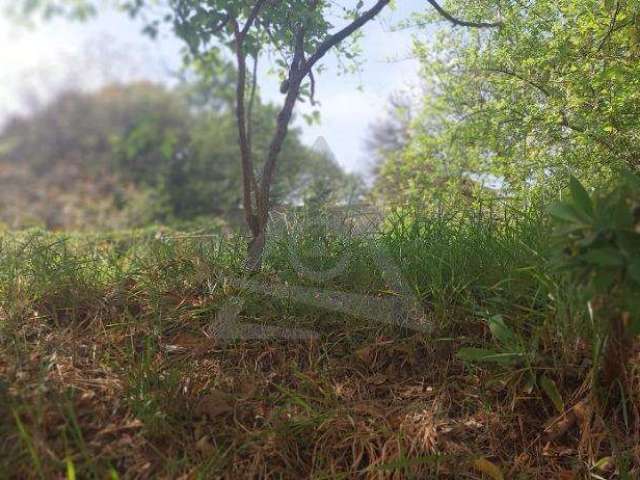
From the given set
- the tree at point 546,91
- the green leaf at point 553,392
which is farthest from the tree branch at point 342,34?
the green leaf at point 553,392

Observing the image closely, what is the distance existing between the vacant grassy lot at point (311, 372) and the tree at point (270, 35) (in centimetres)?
69

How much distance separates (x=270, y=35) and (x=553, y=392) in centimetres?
249

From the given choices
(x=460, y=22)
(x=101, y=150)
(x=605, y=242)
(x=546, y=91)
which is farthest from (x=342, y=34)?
(x=605, y=242)

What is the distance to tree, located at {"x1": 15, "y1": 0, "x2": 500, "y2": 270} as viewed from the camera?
119 inches

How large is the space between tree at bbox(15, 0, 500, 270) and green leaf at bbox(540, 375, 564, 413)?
4.77 ft

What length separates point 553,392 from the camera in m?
1.83

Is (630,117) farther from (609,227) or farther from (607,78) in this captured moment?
(609,227)

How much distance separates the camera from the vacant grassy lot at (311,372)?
5.47 feet

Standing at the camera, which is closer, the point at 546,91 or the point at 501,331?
the point at 501,331

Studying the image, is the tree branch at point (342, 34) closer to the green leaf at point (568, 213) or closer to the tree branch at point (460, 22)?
the tree branch at point (460, 22)

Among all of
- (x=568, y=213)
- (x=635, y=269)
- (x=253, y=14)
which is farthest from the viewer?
(x=253, y=14)

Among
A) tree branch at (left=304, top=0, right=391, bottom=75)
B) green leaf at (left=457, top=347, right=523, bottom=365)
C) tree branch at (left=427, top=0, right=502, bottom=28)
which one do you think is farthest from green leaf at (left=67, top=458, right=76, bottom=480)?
tree branch at (left=427, top=0, right=502, bottom=28)

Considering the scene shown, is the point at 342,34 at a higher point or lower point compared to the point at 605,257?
higher

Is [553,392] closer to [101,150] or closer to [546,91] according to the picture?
[546,91]
